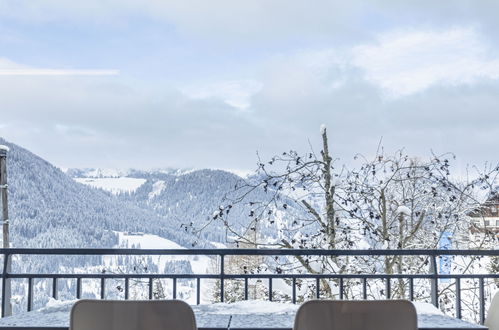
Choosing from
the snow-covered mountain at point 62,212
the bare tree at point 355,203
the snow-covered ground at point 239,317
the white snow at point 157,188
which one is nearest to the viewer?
the snow-covered ground at point 239,317

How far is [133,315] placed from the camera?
1353 millimetres

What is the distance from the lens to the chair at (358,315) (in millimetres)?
1338

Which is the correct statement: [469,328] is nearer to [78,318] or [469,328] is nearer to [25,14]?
[78,318]

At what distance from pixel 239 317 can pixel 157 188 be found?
5.11 metres

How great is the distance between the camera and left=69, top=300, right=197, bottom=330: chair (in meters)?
1.34

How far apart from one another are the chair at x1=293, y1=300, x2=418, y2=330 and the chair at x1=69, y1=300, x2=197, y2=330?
291mm

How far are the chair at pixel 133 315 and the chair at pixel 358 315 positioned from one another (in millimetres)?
291

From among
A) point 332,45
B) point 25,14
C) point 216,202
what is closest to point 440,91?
point 332,45

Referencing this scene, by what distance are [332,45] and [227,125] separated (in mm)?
2520

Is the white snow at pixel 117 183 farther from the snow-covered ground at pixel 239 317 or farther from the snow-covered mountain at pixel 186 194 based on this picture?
the snow-covered ground at pixel 239 317

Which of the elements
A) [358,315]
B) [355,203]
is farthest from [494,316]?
[355,203]

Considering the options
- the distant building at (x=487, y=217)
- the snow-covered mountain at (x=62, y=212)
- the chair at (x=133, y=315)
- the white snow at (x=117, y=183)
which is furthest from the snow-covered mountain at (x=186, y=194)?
the chair at (x=133, y=315)

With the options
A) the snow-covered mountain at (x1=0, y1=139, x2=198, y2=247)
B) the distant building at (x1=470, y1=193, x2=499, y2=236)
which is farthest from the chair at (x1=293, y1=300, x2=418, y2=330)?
the distant building at (x1=470, y1=193, x2=499, y2=236)

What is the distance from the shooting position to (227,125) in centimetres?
944
